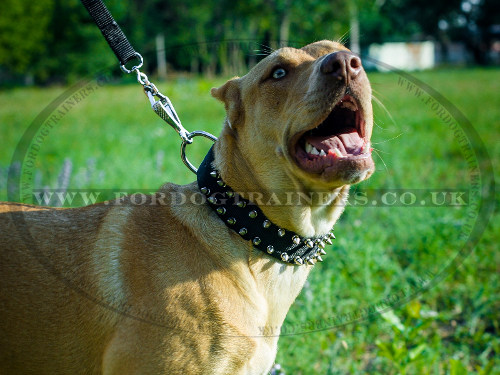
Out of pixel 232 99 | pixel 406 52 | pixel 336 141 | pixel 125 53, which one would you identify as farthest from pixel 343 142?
pixel 406 52

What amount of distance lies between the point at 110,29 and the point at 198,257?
1.43 m

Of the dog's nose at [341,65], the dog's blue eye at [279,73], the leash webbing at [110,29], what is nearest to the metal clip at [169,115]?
the leash webbing at [110,29]

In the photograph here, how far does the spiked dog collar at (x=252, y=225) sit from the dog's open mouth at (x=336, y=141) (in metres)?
0.32

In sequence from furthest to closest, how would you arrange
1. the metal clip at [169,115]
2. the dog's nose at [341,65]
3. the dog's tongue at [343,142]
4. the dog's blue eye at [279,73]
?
1. the metal clip at [169,115]
2. the dog's blue eye at [279,73]
3. the dog's tongue at [343,142]
4. the dog's nose at [341,65]

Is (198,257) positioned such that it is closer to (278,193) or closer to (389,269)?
(278,193)

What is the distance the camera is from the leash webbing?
260 centimetres

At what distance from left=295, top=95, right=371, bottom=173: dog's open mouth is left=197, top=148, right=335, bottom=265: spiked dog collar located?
1.04ft

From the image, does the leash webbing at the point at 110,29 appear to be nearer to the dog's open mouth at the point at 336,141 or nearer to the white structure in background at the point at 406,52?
the dog's open mouth at the point at 336,141

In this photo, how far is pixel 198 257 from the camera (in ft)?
6.82

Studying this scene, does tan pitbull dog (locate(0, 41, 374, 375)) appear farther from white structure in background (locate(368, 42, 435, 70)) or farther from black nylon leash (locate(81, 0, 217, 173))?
white structure in background (locate(368, 42, 435, 70))

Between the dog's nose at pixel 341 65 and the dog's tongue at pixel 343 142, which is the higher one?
the dog's nose at pixel 341 65

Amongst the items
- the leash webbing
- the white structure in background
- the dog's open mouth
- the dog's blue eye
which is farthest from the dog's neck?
the white structure in background

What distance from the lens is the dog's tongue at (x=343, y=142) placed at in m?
2.07

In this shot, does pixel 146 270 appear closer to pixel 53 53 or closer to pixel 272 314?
pixel 272 314
